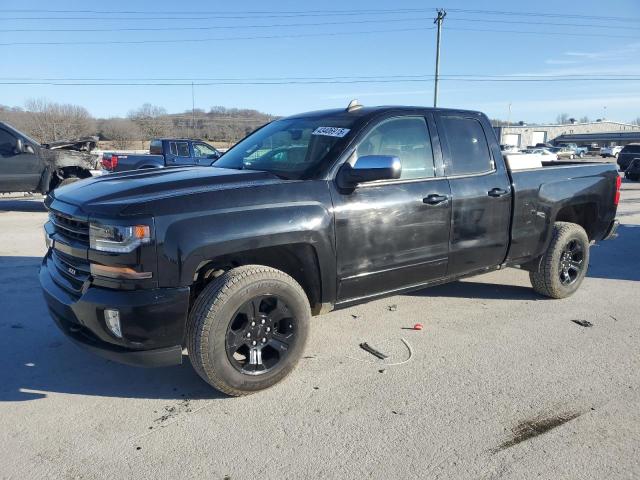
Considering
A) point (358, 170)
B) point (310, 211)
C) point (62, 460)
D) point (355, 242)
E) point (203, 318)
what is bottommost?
point (62, 460)

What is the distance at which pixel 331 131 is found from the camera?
13.0 feet

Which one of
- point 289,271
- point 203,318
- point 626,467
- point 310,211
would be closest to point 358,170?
point 310,211

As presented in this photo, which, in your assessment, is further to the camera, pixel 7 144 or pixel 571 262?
pixel 7 144

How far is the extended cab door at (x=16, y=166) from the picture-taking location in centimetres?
1080

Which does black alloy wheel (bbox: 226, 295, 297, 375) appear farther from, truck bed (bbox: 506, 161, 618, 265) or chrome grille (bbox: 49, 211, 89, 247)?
truck bed (bbox: 506, 161, 618, 265)

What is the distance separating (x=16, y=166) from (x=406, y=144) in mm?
9896

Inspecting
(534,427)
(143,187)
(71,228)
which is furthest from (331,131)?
(534,427)

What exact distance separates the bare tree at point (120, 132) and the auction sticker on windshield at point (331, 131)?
40404 millimetres

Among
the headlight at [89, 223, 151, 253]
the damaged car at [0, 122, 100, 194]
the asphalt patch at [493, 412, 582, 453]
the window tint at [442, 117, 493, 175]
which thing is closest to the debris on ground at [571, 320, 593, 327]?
the window tint at [442, 117, 493, 175]

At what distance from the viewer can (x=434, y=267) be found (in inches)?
166

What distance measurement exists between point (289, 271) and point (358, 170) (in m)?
0.87

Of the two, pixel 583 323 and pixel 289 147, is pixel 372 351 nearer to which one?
pixel 289 147

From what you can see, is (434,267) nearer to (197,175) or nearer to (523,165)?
(523,165)

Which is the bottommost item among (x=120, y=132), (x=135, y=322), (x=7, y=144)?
(x=135, y=322)
